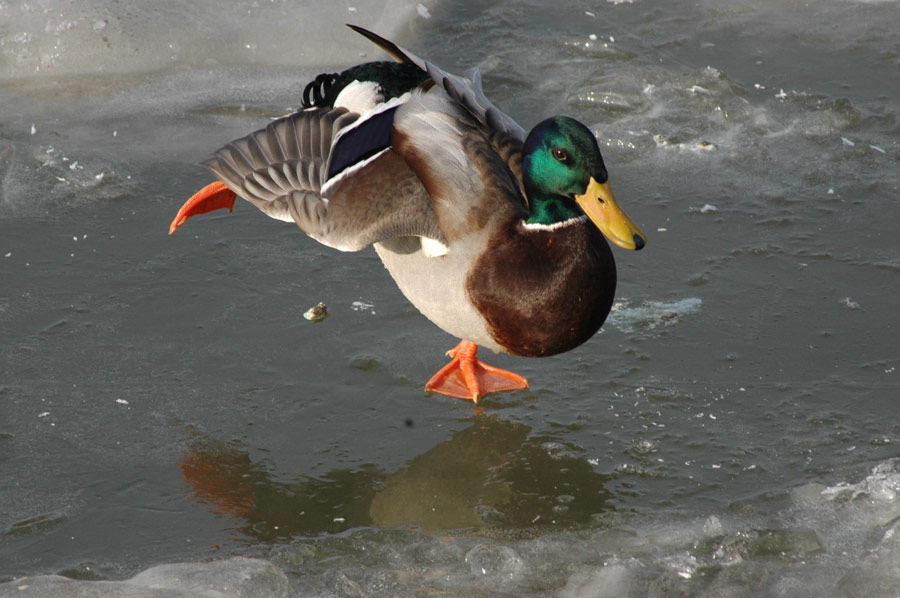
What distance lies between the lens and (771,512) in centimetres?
277

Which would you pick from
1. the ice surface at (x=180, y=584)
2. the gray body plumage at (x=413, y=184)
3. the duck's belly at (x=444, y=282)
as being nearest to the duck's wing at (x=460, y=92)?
the gray body plumage at (x=413, y=184)

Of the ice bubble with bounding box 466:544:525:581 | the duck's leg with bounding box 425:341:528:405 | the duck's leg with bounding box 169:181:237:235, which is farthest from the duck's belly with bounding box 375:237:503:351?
the duck's leg with bounding box 169:181:237:235

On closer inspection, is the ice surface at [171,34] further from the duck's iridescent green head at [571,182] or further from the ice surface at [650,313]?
the duck's iridescent green head at [571,182]

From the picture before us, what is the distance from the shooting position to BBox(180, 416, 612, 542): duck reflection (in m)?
2.78

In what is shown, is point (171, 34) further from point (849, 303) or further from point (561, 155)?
point (849, 303)

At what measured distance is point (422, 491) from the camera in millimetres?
2904

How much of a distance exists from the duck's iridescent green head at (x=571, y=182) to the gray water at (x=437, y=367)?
589 millimetres

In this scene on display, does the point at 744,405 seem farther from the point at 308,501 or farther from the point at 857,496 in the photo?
the point at 308,501

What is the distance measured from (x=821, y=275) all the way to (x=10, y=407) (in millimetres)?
2754

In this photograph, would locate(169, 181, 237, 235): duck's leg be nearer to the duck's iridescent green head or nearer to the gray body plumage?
the gray body plumage

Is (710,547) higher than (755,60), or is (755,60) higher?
(755,60)

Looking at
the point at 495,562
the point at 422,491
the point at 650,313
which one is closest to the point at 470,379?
the point at 422,491

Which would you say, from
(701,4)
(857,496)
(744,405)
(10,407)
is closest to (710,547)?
(857,496)

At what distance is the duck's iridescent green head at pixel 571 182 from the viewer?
298 centimetres
